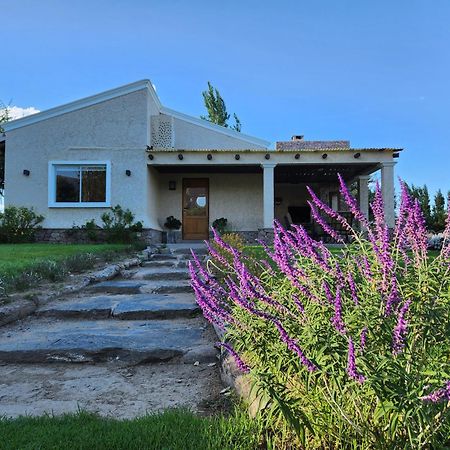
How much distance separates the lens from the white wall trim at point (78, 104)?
470 inches

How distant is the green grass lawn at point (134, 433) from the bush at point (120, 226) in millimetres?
9355

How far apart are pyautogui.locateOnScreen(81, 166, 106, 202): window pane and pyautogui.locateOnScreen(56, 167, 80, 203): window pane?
0.19 m

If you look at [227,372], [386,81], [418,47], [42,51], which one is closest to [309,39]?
[418,47]

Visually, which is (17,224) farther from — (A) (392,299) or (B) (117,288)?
(A) (392,299)

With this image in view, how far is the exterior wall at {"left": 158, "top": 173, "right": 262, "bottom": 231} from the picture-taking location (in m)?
13.6

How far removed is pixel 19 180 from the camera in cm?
1189

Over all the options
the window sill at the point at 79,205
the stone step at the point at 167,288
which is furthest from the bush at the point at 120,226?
the stone step at the point at 167,288

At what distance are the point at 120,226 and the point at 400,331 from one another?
10612 millimetres

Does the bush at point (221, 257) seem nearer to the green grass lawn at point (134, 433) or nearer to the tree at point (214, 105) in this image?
the green grass lawn at point (134, 433)

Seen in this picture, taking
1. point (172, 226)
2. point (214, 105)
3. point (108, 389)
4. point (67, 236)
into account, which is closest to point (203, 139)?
point (172, 226)

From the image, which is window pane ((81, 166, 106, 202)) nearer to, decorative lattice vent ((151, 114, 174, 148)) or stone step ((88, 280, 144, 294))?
decorative lattice vent ((151, 114, 174, 148))

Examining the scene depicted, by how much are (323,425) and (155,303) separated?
343cm

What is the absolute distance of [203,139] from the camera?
45.7 ft

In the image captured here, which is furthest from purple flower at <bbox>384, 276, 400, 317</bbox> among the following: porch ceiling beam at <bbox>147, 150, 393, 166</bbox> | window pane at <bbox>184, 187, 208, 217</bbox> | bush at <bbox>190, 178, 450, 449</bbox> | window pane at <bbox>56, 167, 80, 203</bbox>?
window pane at <bbox>184, 187, 208, 217</bbox>
